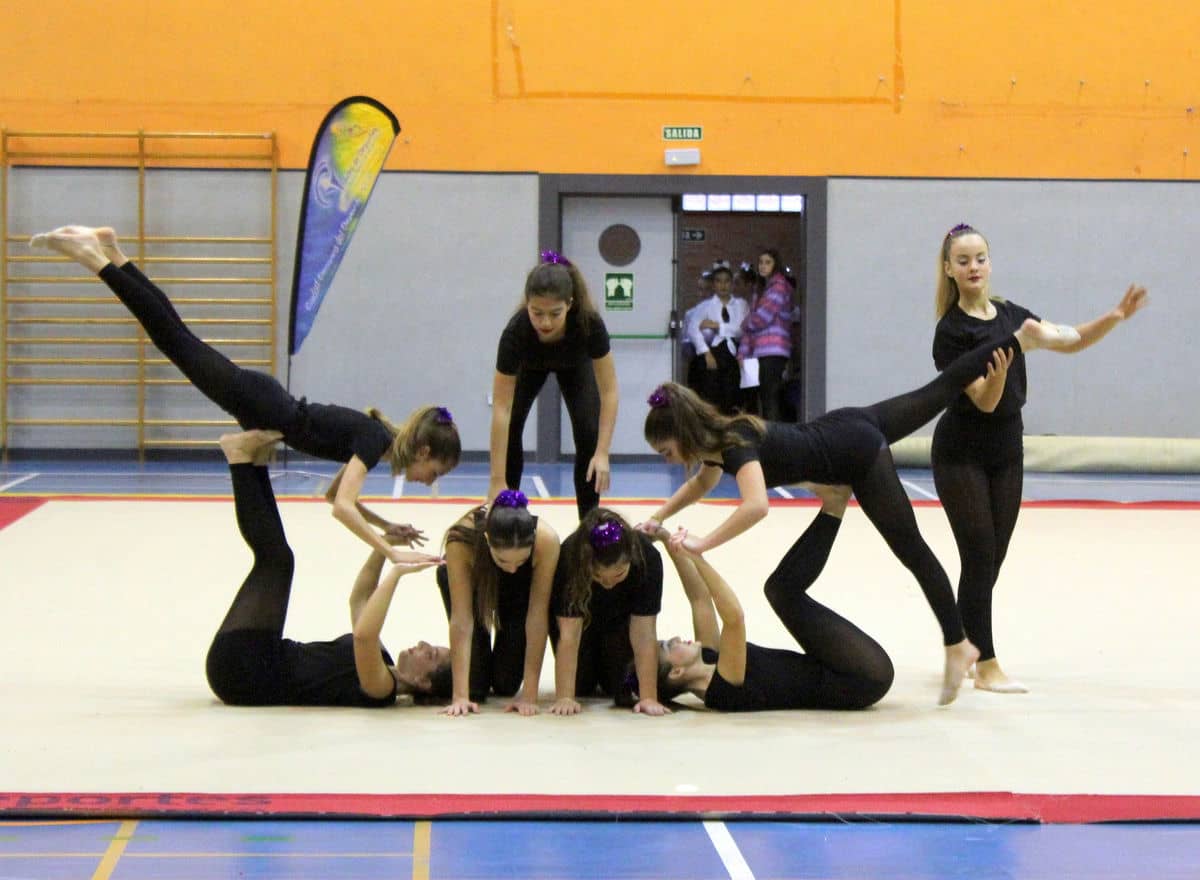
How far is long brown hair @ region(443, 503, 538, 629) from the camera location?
3883mm

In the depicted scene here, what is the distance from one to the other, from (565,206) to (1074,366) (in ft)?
13.0

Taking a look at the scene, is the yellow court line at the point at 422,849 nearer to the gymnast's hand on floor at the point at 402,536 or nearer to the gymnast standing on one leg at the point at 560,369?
the gymnast's hand on floor at the point at 402,536

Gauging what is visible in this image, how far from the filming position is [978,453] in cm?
448

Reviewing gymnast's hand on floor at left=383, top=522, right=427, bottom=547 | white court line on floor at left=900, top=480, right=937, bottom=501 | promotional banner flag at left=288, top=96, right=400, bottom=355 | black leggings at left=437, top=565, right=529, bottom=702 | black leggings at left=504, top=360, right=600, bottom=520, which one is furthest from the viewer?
white court line on floor at left=900, top=480, right=937, bottom=501

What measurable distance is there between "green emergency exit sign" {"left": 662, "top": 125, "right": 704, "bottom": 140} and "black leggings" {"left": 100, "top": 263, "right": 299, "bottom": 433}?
22.2 ft

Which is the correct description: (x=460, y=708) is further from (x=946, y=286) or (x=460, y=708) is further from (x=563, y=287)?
(x=946, y=286)

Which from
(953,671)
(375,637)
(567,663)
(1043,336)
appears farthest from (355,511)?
(1043,336)

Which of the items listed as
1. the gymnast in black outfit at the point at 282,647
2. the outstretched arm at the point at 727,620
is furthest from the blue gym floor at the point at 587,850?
the gymnast in black outfit at the point at 282,647

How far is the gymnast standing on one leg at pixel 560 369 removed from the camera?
4.51 meters

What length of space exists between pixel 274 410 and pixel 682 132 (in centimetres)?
693

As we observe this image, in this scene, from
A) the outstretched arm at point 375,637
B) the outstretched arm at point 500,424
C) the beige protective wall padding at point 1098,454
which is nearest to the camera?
the outstretched arm at point 375,637

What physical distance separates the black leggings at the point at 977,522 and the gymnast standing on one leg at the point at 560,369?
1.06 m

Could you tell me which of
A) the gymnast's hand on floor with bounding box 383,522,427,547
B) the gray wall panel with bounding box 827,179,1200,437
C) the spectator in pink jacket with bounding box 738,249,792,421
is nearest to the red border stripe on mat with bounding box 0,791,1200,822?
the gymnast's hand on floor with bounding box 383,522,427,547

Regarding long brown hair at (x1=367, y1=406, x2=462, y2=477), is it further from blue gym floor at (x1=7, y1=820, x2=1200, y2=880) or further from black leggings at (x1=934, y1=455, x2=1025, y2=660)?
black leggings at (x1=934, y1=455, x2=1025, y2=660)
